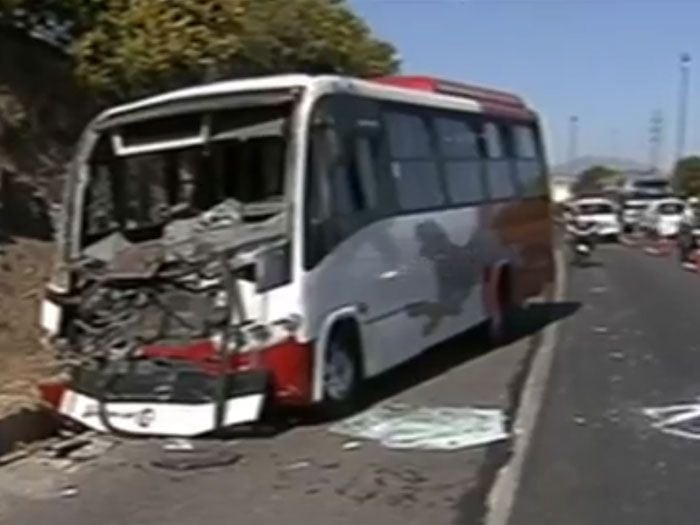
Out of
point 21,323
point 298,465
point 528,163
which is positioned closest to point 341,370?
point 298,465

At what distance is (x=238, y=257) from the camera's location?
10742 millimetres

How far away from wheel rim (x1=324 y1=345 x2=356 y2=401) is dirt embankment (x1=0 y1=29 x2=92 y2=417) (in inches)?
171

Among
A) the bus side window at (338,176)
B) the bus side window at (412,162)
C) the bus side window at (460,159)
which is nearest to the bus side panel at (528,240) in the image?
the bus side window at (460,159)

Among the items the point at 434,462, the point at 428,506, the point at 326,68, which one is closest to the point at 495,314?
the point at 434,462

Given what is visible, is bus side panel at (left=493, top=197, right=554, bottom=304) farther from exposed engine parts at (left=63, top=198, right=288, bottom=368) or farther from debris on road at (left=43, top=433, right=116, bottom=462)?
debris on road at (left=43, top=433, right=116, bottom=462)

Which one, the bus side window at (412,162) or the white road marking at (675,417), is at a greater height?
the bus side window at (412,162)

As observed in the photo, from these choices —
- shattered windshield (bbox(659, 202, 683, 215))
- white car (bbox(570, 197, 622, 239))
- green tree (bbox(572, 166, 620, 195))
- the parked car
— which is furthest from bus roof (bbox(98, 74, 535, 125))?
green tree (bbox(572, 166, 620, 195))

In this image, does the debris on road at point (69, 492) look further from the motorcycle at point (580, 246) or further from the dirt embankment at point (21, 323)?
the motorcycle at point (580, 246)

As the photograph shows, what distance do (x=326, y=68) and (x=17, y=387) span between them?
18.3m

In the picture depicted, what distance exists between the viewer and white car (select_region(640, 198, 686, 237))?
53719mm

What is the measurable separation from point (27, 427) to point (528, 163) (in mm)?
10428

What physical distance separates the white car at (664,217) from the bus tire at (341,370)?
136 ft

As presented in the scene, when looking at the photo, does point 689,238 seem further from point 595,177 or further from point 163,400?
point 595,177

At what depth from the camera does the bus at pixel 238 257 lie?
10680 mm
